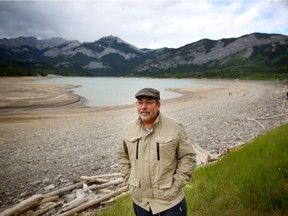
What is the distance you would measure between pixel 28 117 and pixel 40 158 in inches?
600

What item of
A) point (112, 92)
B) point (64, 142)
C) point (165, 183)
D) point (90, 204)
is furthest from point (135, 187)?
point (112, 92)

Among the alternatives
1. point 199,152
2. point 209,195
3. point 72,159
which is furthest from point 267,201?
point 72,159

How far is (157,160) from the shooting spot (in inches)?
121

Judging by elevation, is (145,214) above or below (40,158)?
above

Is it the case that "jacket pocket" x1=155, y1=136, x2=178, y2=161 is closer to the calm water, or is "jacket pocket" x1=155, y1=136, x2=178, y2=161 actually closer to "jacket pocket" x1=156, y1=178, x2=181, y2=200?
"jacket pocket" x1=156, y1=178, x2=181, y2=200

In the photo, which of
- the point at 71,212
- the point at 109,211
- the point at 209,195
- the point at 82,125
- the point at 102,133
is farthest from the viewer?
the point at 82,125

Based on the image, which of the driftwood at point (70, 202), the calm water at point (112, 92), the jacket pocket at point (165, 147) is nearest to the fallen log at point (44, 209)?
the driftwood at point (70, 202)

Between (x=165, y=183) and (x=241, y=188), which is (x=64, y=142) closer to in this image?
(x=241, y=188)

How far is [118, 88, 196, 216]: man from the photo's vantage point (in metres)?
3.06

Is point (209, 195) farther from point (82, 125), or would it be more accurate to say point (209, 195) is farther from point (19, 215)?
point (82, 125)

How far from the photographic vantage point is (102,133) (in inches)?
736

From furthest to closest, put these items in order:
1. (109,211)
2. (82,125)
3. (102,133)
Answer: (82,125), (102,133), (109,211)

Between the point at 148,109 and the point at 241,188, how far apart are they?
3.19m

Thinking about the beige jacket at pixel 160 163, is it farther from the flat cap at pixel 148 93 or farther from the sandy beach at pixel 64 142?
the sandy beach at pixel 64 142
